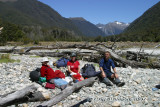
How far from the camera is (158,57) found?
13.1 metres

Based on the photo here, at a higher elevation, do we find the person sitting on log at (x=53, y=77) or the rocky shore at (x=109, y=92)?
the person sitting on log at (x=53, y=77)

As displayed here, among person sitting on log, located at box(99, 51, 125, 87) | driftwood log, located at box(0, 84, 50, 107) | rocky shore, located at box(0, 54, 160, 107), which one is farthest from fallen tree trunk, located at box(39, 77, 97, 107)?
person sitting on log, located at box(99, 51, 125, 87)

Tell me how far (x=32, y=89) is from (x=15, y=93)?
0.48 m

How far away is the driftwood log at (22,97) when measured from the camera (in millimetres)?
4363

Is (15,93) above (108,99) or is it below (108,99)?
above

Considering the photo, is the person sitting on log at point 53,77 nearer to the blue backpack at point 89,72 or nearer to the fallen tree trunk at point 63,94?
the fallen tree trunk at point 63,94

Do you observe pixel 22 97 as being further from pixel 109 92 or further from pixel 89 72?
pixel 89 72

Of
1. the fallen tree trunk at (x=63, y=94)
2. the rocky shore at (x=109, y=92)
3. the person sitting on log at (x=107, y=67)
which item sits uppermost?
the person sitting on log at (x=107, y=67)

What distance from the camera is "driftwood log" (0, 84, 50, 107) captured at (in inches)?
172

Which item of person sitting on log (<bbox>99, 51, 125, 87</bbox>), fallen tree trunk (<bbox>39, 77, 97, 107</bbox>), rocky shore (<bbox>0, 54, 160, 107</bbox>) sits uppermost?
person sitting on log (<bbox>99, 51, 125, 87</bbox>)

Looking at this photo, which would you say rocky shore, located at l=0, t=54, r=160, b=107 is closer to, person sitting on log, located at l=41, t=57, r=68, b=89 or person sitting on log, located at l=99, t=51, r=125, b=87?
person sitting on log, located at l=41, t=57, r=68, b=89

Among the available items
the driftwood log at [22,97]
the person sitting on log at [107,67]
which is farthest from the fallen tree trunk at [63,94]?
the person sitting on log at [107,67]

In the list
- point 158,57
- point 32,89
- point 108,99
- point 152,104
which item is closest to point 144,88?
point 152,104

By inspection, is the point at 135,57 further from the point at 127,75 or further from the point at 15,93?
the point at 15,93
